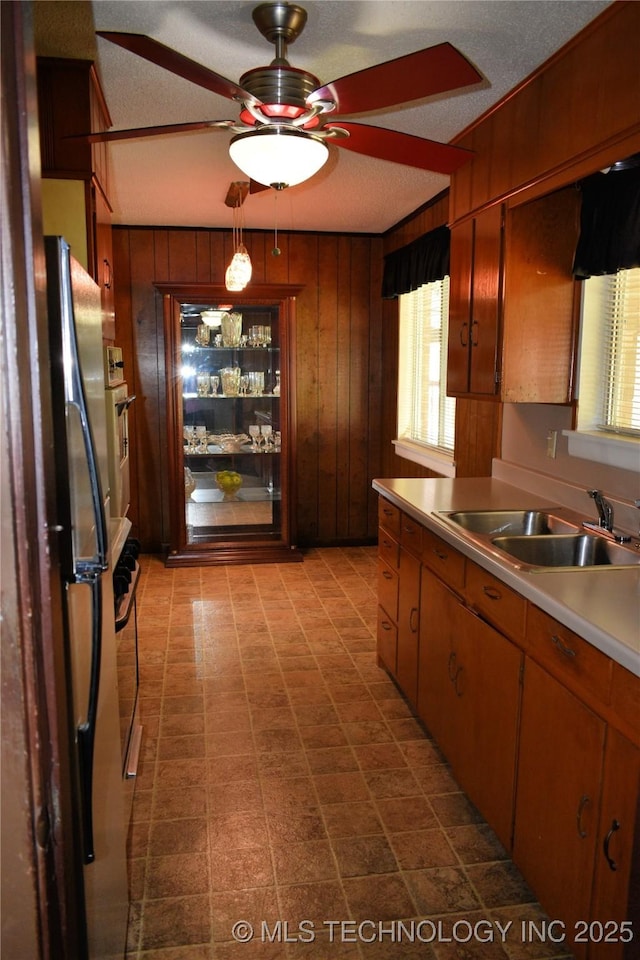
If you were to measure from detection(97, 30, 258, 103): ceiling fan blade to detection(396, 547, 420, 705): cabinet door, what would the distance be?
179 centimetres

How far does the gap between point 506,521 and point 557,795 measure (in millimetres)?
1210

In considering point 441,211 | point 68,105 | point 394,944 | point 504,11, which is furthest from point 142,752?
point 441,211

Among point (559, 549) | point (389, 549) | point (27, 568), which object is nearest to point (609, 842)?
point (559, 549)

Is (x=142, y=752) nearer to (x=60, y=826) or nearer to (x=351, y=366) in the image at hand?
(x=60, y=826)

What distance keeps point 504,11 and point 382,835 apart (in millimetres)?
2540

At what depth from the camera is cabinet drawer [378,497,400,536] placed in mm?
3139

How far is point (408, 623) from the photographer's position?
2.99m

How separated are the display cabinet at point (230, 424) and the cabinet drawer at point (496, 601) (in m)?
3.21

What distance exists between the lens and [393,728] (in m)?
2.94

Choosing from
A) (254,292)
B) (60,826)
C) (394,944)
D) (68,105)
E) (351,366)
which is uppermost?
(68,105)

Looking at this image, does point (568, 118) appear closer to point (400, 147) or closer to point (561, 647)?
point (400, 147)

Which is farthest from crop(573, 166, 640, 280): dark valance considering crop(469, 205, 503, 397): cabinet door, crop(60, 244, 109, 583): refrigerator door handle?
crop(60, 244, 109, 583): refrigerator door handle

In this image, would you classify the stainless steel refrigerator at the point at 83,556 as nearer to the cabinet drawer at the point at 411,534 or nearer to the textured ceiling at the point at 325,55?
the textured ceiling at the point at 325,55

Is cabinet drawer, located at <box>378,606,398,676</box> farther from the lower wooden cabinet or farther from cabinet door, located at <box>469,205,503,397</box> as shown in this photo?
cabinet door, located at <box>469,205,503,397</box>
